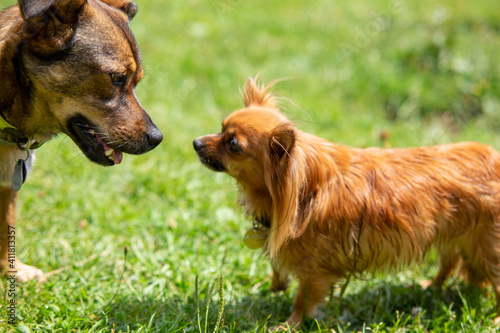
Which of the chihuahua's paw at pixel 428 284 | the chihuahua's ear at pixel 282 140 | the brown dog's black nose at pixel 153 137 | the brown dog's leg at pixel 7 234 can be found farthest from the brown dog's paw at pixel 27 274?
the chihuahua's paw at pixel 428 284

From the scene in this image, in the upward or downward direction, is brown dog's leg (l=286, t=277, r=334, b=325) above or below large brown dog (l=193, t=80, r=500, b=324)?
below

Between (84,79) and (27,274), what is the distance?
4.91ft

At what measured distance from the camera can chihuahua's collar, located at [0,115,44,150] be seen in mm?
2679

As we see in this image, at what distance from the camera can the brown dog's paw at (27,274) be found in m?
3.23

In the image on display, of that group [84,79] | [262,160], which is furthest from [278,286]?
[84,79]

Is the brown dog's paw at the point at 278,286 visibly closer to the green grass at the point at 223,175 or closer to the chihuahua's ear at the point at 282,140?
the green grass at the point at 223,175

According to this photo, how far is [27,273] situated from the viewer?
10.8 feet

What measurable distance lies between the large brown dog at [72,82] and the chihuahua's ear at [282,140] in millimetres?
683

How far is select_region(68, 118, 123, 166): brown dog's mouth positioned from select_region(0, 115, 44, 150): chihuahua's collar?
0.28m

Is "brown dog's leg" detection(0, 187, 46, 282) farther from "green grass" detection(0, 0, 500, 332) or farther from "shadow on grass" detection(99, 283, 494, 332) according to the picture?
"shadow on grass" detection(99, 283, 494, 332)

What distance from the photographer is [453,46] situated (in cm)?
737

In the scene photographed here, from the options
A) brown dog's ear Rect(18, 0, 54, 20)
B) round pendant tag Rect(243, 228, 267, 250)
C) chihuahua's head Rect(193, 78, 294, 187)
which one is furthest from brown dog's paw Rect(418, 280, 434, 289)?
brown dog's ear Rect(18, 0, 54, 20)

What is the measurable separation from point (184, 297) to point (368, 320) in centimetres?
129

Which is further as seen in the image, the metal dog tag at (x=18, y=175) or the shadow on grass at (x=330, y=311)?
the shadow on grass at (x=330, y=311)
